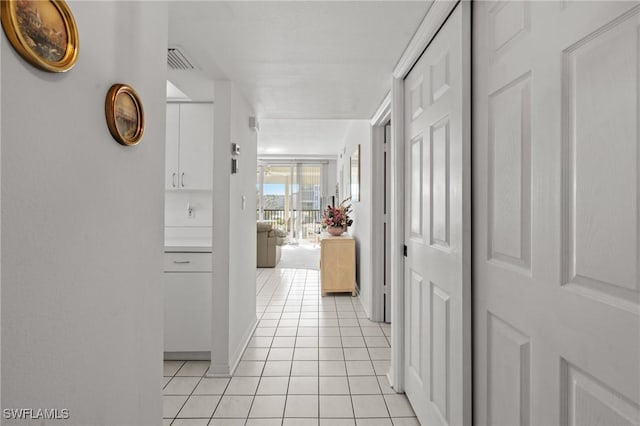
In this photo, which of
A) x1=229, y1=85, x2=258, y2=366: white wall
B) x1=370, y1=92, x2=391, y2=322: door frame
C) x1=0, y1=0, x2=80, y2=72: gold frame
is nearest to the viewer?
x1=0, y1=0, x2=80, y2=72: gold frame

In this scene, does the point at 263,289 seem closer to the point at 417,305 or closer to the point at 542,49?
the point at 417,305

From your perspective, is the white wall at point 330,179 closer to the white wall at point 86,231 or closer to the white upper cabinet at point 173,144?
the white upper cabinet at point 173,144

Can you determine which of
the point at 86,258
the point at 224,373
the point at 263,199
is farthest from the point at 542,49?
the point at 263,199

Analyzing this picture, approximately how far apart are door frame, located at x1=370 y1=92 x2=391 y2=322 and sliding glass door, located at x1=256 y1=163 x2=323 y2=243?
563 cm

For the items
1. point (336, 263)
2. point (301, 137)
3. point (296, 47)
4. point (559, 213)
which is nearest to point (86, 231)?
point (559, 213)

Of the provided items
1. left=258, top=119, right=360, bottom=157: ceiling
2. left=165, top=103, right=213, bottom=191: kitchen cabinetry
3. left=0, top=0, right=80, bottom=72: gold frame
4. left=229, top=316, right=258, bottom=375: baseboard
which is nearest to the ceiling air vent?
left=165, top=103, right=213, bottom=191: kitchen cabinetry

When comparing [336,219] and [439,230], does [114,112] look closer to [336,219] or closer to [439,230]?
[439,230]

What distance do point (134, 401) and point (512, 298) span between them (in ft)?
4.21

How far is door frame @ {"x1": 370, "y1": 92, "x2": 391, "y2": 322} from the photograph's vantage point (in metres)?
3.69

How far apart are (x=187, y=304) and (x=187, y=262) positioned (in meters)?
0.34

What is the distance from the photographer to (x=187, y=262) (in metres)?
2.73

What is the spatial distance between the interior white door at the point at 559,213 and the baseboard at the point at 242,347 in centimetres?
185

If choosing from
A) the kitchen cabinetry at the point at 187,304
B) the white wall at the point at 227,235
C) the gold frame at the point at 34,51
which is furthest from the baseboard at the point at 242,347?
the gold frame at the point at 34,51

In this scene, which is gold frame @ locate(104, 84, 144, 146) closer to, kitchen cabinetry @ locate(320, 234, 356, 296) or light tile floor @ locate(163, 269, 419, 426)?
light tile floor @ locate(163, 269, 419, 426)
